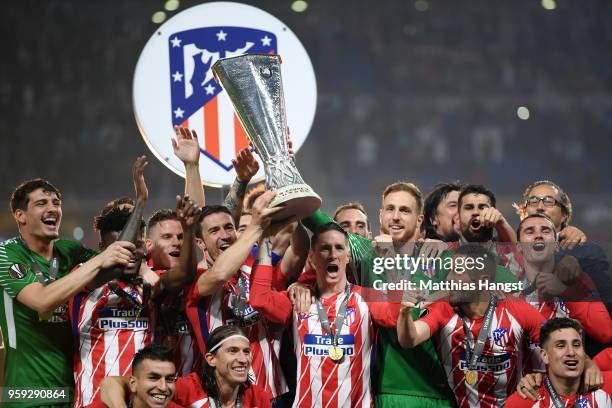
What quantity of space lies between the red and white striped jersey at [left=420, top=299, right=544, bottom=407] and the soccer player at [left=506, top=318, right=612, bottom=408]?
0.39ft

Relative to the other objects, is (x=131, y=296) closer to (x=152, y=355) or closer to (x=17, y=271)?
(x=152, y=355)

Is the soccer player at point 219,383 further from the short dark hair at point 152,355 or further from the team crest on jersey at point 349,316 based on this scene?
the team crest on jersey at point 349,316

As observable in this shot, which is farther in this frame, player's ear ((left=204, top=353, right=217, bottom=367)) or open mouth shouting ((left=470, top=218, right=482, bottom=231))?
open mouth shouting ((left=470, top=218, right=482, bottom=231))

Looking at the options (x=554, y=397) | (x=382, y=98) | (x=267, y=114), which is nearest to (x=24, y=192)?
(x=267, y=114)

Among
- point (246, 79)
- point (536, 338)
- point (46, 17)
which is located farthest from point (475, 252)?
point (46, 17)

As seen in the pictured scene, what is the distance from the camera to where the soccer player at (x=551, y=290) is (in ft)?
11.8

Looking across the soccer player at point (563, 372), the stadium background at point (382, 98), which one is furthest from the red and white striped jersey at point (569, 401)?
the stadium background at point (382, 98)

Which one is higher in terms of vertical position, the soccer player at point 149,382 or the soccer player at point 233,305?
the soccer player at point 233,305

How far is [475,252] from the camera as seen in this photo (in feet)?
11.8

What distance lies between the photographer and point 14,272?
11.4 ft

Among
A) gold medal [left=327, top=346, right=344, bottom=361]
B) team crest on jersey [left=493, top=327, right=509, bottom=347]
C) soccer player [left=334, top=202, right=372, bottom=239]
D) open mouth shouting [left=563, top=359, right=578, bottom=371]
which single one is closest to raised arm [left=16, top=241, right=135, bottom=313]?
gold medal [left=327, top=346, right=344, bottom=361]

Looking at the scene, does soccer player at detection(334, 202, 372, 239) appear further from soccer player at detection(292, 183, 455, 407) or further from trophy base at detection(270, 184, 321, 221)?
trophy base at detection(270, 184, 321, 221)

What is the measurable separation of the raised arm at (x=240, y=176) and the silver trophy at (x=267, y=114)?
1.43 feet

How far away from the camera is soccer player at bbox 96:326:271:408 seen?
3395 millimetres
